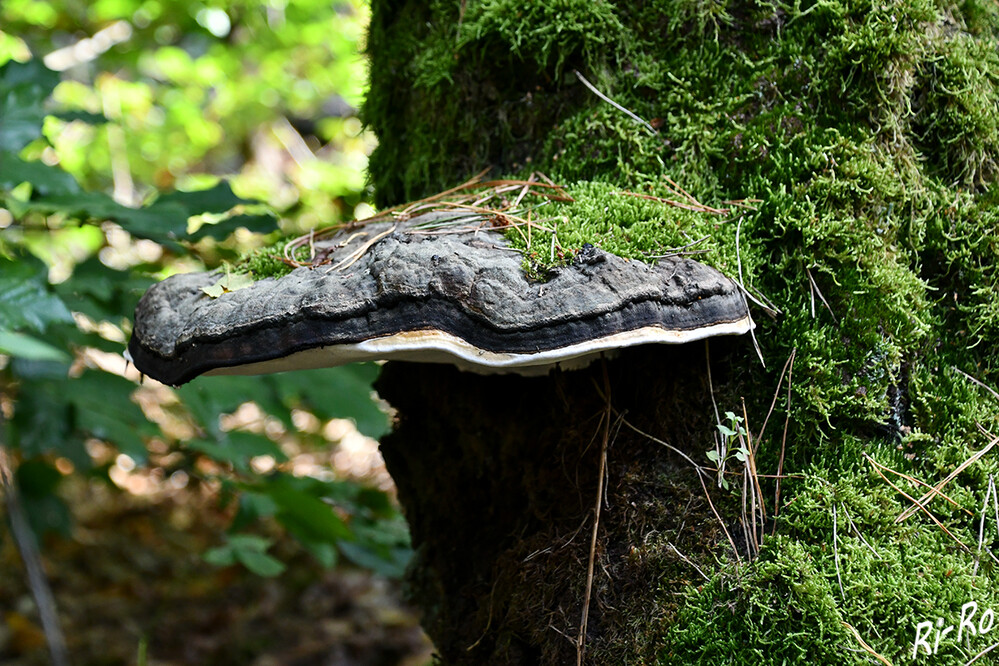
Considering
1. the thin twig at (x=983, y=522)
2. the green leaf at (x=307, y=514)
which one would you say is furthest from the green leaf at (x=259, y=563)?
the thin twig at (x=983, y=522)

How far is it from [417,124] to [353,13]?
6527 mm

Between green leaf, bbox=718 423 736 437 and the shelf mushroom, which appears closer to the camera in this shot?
the shelf mushroom

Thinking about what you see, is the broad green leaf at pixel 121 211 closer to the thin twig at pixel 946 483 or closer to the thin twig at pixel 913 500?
the thin twig at pixel 913 500

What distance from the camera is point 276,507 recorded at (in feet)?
10.5

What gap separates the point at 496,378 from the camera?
2.29 m

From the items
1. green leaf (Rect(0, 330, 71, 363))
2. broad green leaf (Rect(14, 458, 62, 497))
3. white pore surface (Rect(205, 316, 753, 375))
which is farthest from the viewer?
broad green leaf (Rect(14, 458, 62, 497))

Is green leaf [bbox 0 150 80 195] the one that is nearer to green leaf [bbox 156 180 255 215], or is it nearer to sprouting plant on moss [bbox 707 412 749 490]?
green leaf [bbox 156 180 255 215]

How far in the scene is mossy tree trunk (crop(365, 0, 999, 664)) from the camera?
1700 millimetres

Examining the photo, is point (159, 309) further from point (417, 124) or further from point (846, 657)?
point (846, 657)

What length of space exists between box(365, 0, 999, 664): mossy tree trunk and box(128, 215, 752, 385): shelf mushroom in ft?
0.46

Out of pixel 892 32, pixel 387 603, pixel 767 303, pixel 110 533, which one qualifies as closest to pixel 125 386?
pixel 767 303

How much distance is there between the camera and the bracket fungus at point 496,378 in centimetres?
144

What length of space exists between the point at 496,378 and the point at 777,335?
90 centimetres

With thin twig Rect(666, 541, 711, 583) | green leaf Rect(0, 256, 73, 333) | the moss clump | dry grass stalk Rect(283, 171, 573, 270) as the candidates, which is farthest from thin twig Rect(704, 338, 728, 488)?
green leaf Rect(0, 256, 73, 333)
